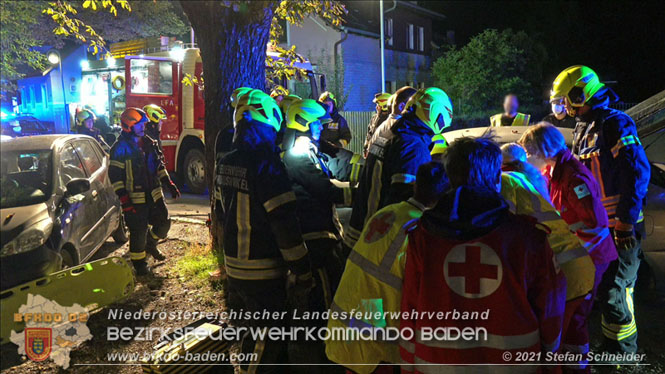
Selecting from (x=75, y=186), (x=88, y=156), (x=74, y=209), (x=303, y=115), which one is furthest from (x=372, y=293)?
(x=88, y=156)

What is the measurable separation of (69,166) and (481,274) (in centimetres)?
517

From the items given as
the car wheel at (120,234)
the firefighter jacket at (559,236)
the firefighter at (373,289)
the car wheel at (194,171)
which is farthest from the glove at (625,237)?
the car wheel at (194,171)

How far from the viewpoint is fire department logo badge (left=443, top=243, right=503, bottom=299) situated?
1761 millimetres

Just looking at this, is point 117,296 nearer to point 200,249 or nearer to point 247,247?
point 200,249

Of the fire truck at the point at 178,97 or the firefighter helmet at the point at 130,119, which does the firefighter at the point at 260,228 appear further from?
the fire truck at the point at 178,97

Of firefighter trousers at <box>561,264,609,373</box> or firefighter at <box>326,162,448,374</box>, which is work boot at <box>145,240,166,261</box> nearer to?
firefighter at <box>326,162,448,374</box>

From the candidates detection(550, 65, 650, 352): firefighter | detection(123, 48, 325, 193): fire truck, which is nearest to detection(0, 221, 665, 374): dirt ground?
detection(550, 65, 650, 352): firefighter

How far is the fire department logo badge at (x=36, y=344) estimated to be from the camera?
3969mm

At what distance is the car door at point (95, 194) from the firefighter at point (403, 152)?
367 cm

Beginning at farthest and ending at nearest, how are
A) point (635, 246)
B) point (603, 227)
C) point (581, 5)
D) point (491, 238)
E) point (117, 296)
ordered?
point (581, 5) < point (117, 296) < point (635, 246) < point (603, 227) < point (491, 238)

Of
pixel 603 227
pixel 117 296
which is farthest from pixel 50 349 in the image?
pixel 603 227

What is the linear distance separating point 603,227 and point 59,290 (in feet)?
13.9

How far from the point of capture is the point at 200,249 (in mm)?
6562

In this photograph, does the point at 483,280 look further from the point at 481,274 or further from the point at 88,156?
the point at 88,156
